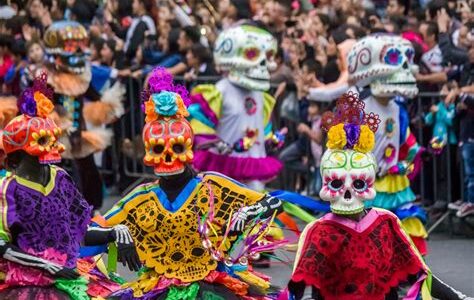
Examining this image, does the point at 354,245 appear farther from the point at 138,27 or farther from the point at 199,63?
the point at 138,27

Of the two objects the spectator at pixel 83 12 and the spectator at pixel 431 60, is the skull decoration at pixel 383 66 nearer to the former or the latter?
the spectator at pixel 431 60

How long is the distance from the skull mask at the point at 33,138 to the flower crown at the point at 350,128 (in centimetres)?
161

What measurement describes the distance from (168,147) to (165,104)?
0.84 feet

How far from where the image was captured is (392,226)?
25.4ft

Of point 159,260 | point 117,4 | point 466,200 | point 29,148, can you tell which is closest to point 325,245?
point 159,260

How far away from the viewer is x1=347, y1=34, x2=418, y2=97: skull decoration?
11.2 m

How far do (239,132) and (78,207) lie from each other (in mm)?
3766

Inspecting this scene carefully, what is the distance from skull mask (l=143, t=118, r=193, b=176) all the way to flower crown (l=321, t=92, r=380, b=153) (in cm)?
89

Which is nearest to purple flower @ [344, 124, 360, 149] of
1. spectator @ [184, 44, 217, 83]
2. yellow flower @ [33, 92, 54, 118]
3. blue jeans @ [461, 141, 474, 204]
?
yellow flower @ [33, 92, 54, 118]

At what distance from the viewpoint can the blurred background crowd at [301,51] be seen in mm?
13359

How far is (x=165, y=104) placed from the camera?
8.38 m

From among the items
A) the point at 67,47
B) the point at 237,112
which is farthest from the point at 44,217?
the point at 67,47

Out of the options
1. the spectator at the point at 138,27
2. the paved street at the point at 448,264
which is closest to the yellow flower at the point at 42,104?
the paved street at the point at 448,264

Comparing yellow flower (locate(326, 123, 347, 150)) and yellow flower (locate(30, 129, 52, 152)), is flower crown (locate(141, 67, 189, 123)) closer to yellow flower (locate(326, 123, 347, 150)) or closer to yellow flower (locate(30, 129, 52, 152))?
yellow flower (locate(30, 129, 52, 152))
